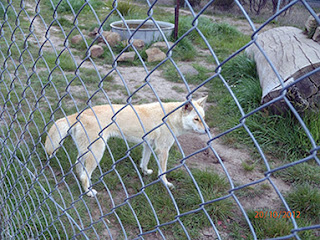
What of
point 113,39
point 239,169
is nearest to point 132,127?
point 239,169

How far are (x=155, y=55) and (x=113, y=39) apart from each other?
1.25 metres

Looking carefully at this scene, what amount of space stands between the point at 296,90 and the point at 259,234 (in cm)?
190

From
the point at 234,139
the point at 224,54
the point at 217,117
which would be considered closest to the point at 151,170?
the point at 234,139

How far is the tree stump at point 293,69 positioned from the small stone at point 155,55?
7.17 feet

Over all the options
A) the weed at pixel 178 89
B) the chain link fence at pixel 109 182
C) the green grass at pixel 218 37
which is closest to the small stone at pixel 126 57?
the weed at pixel 178 89

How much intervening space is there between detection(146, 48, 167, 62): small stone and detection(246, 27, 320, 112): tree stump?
219 cm

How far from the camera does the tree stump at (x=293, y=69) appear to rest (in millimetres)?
3542

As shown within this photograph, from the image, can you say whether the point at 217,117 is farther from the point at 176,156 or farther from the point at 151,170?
the point at 151,170

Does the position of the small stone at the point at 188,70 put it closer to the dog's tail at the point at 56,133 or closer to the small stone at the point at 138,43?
the small stone at the point at 138,43

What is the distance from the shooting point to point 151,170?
3.32 m

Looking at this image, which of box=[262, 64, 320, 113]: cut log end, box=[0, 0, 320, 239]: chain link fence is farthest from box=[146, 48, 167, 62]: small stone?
box=[262, 64, 320, 113]: cut log end

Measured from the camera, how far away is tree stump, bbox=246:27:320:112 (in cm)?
354

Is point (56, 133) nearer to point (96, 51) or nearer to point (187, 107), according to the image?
point (187, 107)

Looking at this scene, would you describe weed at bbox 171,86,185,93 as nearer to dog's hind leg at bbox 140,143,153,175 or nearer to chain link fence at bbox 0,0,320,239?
chain link fence at bbox 0,0,320,239
